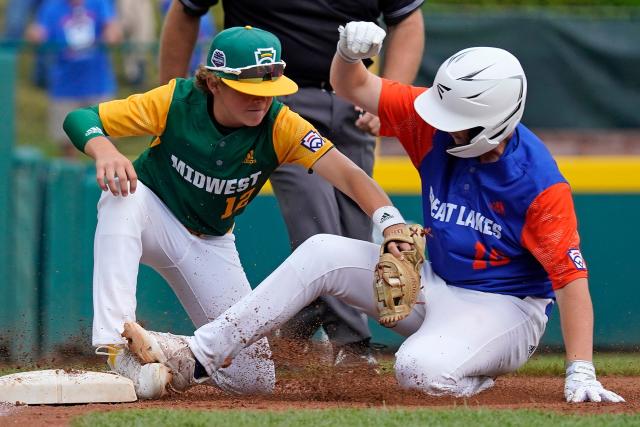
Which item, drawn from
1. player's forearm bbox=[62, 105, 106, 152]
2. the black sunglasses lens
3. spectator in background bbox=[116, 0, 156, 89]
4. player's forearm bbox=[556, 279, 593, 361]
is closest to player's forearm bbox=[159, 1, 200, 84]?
player's forearm bbox=[62, 105, 106, 152]

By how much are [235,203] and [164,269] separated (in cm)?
49

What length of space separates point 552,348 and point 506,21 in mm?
2787

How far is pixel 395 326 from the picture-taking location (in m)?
5.58

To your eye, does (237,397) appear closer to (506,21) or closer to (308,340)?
(308,340)

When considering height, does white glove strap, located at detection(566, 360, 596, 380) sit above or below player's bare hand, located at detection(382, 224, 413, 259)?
below

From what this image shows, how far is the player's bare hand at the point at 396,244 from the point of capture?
527 cm

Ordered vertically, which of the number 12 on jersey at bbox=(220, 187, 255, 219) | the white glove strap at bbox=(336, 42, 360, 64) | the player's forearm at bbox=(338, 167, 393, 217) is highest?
the white glove strap at bbox=(336, 42, 360, 64)

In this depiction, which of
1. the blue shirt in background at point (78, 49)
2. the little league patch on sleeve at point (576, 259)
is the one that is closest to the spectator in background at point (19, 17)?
the blue shirt in background at point (78, 49)

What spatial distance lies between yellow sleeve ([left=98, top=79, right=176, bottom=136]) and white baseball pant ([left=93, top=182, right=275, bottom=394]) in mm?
278

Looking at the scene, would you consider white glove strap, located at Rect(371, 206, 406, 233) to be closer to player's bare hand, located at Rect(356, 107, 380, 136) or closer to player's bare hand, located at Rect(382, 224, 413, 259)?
player's bare hand, located at Rect(382, 224, 413, 259)

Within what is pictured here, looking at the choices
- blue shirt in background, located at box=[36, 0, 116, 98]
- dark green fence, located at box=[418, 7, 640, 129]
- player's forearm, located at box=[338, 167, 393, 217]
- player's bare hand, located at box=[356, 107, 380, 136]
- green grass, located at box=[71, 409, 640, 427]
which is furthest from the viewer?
dark green fence, located at box=[418, 7, 640, 129]

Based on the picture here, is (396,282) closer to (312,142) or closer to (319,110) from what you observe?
(312,142)

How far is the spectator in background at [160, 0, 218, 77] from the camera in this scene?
8.99 m

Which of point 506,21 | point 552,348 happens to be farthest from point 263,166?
point 506,21
